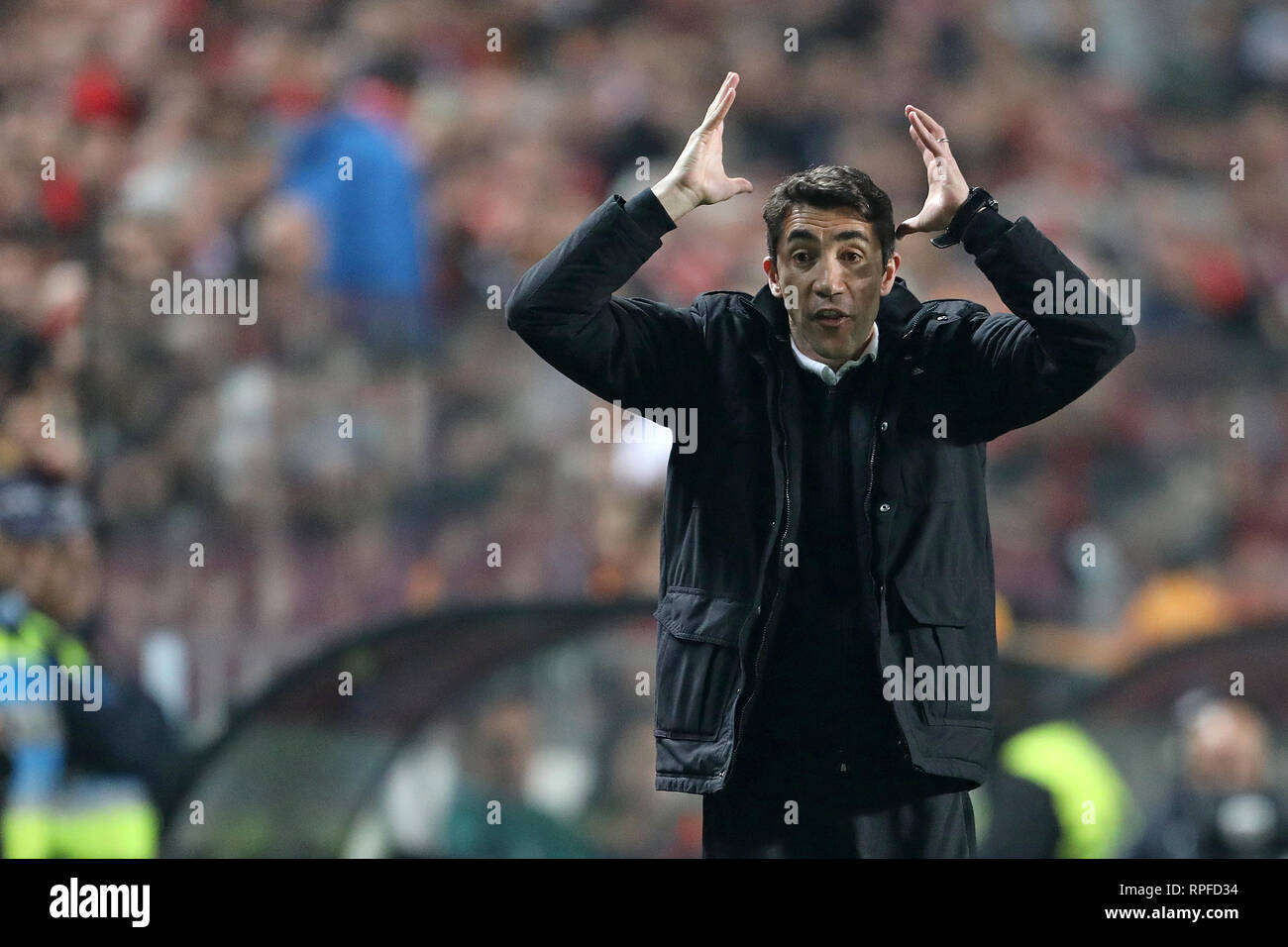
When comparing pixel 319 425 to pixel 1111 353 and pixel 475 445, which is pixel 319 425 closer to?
pixel 475 445

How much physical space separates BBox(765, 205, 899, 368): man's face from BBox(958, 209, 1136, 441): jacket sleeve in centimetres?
15

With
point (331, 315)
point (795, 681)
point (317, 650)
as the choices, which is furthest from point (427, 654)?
point (795, 681)

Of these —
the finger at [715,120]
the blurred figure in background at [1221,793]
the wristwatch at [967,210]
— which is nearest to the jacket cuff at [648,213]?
the finger at [715,120]

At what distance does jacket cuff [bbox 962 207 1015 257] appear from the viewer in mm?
2486

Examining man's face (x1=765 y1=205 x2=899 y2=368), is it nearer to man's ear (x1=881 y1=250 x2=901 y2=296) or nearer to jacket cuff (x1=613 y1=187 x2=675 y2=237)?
man's ear (x1=881 y1=250 x2=901 y2=296)

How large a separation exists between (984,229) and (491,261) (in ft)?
9.94

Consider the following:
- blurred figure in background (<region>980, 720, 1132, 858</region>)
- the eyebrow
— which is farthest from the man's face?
blurred figure in background (<region>980, 720, 1132, 858</region>)

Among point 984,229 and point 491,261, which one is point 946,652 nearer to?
point 984,229

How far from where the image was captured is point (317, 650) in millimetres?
4883

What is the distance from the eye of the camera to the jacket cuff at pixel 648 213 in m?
2.48

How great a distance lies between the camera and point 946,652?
2.43 metres

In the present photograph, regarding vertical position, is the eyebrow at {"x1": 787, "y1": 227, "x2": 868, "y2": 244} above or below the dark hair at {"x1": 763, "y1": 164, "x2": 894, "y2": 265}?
below
